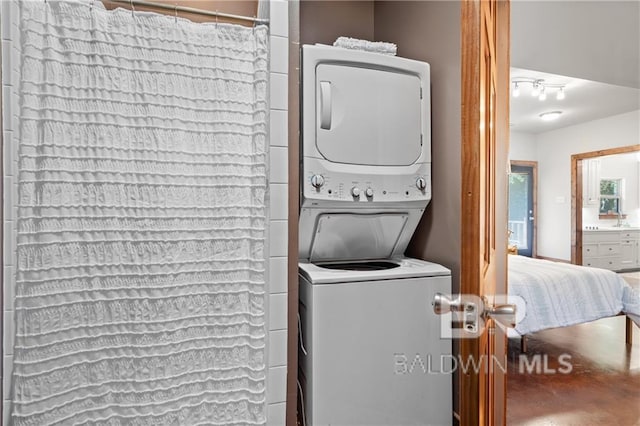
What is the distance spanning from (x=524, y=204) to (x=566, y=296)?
4.65 m

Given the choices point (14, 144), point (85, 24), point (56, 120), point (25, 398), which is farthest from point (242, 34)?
point (25, 398)

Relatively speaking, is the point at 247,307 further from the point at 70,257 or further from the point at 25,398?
the point at 25,398

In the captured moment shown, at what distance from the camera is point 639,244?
256 inches

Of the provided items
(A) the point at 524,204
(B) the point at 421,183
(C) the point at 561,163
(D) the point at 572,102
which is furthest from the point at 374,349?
(A) the point at 524,204

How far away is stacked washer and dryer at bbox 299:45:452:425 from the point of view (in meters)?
1.32

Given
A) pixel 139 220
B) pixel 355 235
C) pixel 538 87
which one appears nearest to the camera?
pixel 139 220

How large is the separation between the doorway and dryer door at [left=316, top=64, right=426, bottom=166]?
6096 millimetres

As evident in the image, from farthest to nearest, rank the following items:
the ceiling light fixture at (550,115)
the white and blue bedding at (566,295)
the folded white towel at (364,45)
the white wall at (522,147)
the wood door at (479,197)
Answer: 1. the white wall at (522,147)
2. the ceiling light fixture at (550,115)
3. the white and blue bedding at (566,295)
4. the folded white towel at (364,45)
5. the wood door at (479,197)

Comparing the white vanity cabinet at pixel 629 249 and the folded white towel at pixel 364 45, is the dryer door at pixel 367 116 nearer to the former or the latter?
the folded white towel at pixel 364 45

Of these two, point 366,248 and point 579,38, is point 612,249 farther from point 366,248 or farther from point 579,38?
point 366,248

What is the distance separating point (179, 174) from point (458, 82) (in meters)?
1.12

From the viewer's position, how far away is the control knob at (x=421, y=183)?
5.25 ft

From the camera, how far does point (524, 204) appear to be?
6.88 meters

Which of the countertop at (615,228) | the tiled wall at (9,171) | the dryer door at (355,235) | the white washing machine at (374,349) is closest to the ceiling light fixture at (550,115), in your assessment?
the countertop at (615,228)
